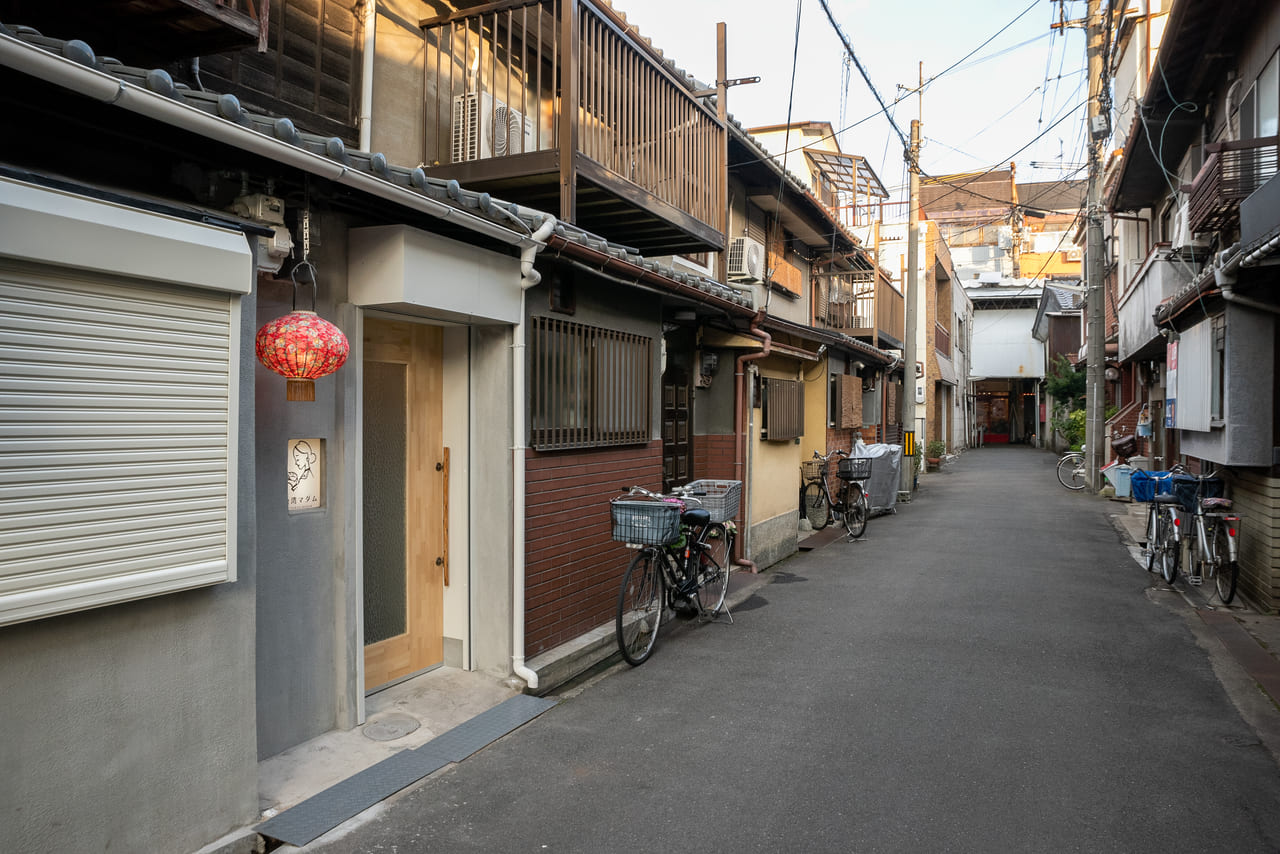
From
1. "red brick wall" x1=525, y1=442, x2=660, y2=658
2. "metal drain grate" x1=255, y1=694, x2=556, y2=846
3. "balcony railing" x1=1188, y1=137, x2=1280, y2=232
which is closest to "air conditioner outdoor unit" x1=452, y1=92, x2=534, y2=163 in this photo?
"red brick wall" x1=525, y1=442, x2=660, y2=658

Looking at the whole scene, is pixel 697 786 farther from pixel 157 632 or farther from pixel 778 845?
pixel 157 632

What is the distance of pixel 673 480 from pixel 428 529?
4955 mm

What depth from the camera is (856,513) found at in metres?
14.0

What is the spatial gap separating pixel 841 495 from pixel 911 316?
589 centimetres

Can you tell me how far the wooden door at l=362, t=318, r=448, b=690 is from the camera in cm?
552

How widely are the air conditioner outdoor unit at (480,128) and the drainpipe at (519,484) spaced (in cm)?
203

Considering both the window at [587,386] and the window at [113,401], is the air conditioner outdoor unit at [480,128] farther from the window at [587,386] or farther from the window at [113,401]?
the window at [113,401]

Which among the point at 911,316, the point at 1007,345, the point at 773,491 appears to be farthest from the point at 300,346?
the point at 1007,345

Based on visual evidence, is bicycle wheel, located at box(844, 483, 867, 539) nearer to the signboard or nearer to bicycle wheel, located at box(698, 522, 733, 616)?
bicycle wheel, located at box(698, 522, 733, 616)

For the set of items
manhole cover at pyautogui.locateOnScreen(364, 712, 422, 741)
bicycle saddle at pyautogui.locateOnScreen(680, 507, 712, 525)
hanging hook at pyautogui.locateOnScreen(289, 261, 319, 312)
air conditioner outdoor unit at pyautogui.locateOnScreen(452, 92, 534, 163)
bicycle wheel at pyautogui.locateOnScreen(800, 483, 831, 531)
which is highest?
air conditioner outdoor unit at pyautogui.locateOnScreen(452, 92, 534, 163)

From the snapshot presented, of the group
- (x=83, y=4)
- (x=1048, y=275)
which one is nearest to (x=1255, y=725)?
(x=83, y=4)

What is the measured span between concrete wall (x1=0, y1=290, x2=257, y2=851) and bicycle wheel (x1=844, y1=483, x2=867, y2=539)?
454 inches

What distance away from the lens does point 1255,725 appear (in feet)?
17.6

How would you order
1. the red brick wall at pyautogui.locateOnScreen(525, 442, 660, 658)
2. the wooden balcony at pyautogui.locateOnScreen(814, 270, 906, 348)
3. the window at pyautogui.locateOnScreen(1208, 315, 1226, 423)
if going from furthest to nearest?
the wooden balcony at pyautogui.locateOnScreen(814, 270, 906, 348) → the window at pyautogui.locateOnScreen(1208, 315, 1226, 423) → the red brick wall at pyautogui.locateOnScreen(525, 442, 660, 658)
